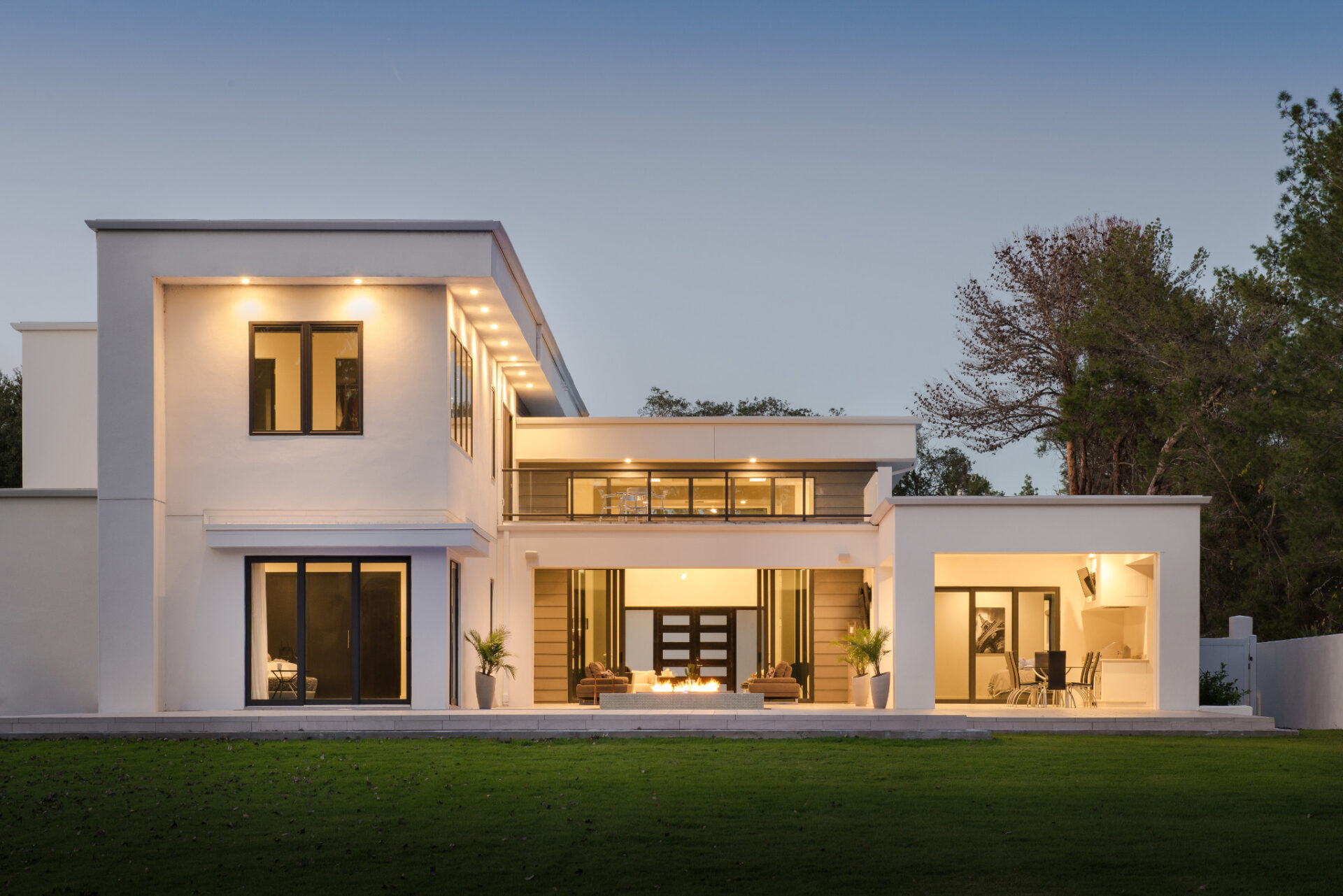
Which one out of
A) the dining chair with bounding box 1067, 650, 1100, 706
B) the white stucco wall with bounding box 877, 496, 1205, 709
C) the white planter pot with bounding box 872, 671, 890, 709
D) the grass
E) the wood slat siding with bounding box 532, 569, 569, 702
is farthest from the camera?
the wood slat siding with bounding box 532, 569, 569, 702

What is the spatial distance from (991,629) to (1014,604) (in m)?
0.54

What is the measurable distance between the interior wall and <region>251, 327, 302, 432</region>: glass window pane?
9.18 m

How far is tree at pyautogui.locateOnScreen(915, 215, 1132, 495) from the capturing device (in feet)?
108

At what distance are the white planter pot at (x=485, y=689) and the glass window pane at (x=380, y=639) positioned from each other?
1218mm

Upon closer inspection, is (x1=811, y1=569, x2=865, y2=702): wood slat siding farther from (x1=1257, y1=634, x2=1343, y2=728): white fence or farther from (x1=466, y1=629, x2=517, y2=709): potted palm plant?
(x1=1257, y1=634, x2=1343, y2=728): white fence

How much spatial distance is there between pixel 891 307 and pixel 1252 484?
3385 cm

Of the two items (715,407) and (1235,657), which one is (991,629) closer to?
(1235,657)

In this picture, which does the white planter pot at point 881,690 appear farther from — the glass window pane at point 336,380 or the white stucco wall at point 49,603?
the white stucco wall at point 49,603

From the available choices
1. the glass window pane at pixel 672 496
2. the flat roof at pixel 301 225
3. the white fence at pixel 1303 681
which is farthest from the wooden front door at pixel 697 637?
the flat roof at pixel 301 225

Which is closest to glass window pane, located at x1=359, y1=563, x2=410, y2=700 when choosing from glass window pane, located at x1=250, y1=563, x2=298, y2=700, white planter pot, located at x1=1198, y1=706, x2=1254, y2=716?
glass window pane, located at x1=250, y1=563, x2=298, y2=700

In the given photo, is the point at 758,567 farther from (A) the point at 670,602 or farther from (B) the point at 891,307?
(B) the point at 891,307

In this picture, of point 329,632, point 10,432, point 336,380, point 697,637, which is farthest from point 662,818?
point 10,432

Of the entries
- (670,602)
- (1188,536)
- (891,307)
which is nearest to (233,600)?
(670,602)

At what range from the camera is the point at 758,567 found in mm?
21172
